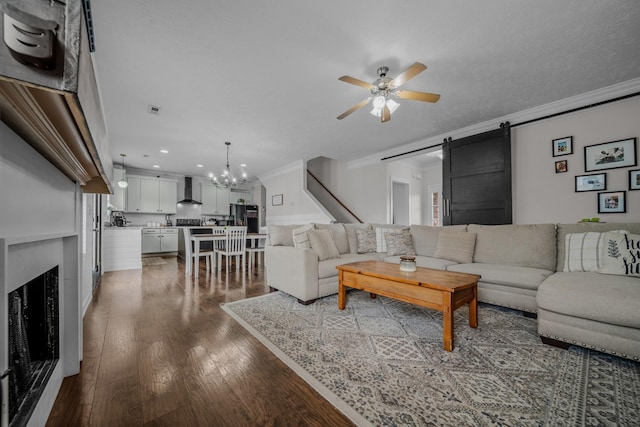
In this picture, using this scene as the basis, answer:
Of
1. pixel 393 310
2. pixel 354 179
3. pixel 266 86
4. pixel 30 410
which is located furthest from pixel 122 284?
pixel 354 179

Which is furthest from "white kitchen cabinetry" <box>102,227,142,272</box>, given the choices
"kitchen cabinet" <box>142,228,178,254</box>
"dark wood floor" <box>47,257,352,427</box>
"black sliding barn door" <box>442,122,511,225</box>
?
"black sliding barn door" <box>442,122,511,225</box>

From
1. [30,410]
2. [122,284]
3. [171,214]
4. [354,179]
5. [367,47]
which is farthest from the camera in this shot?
[171,214]

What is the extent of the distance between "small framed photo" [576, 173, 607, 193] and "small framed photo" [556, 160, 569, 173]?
0.57 feet

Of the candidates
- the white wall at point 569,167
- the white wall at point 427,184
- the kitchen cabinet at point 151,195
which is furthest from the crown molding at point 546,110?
the kitchen cabinet at point 151,195

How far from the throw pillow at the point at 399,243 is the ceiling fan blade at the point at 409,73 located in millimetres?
2119

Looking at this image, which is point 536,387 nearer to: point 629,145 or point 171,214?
point 629,145

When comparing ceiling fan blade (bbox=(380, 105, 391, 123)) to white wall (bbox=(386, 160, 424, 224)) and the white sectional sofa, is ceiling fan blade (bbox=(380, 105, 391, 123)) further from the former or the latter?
white wall (bbox=(386, 160, 424, 224))

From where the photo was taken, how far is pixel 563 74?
270 centimetres

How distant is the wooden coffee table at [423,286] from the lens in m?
1.81

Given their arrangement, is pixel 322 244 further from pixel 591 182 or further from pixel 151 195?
pixel 151 195

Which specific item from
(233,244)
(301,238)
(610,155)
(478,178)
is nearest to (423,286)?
(301,238)

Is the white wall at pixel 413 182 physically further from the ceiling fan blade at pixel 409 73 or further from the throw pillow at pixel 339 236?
the ceiling fan blade at pixel 409 73

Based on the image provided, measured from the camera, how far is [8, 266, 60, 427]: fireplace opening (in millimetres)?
968

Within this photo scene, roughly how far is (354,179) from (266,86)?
416 centimetres
